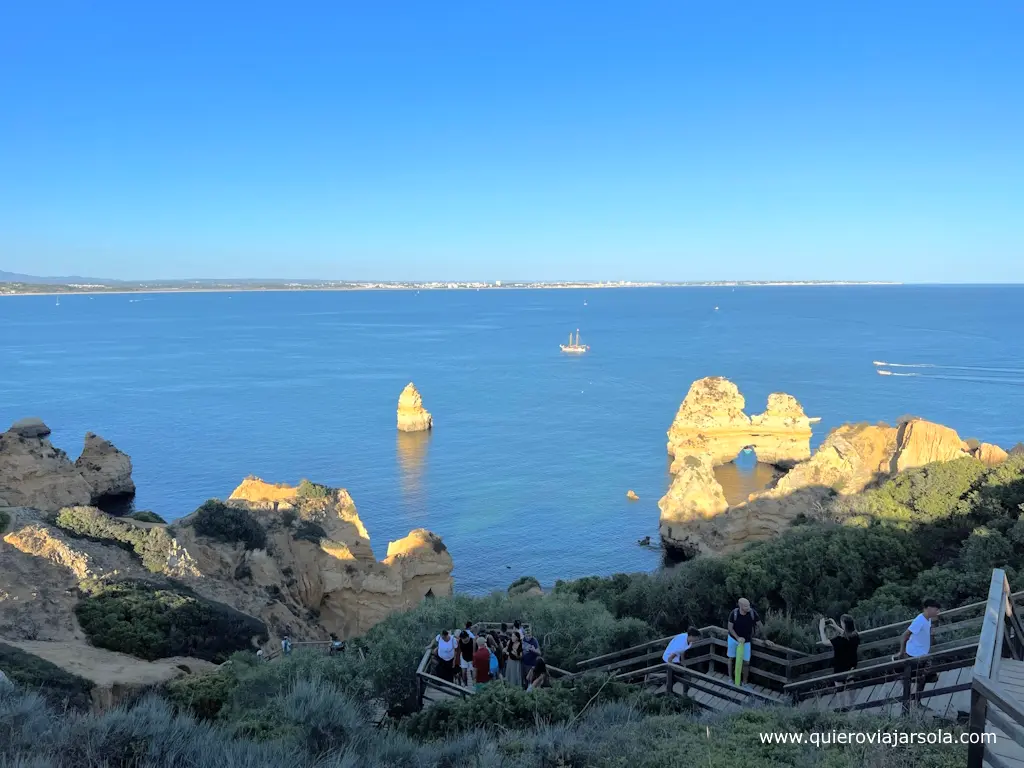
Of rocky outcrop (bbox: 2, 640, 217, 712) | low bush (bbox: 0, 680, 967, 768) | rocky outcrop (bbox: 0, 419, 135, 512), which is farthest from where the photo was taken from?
rocky outcrop (bbox: 0, 419, 135, 512)

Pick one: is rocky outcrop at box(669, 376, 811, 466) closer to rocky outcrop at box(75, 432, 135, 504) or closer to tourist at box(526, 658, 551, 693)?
rocky outcrop at box(75, 432, 135, 504)

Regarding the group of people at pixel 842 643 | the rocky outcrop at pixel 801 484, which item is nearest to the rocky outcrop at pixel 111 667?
the group of people at pixel 842 643

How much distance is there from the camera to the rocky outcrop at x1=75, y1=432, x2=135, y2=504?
153 ft

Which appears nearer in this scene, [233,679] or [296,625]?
[233,679]

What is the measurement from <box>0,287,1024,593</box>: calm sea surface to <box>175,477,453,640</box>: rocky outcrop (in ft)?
26.6

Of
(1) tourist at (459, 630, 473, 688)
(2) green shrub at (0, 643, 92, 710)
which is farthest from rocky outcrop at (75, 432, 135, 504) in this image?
(1) tourist at (459, 630, 473, 688)

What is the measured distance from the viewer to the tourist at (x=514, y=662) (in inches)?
394

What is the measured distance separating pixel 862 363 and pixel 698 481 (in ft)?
245

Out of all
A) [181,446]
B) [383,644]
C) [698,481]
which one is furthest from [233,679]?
[181,446]

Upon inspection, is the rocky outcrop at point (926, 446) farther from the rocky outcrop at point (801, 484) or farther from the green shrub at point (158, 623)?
the green shrub at point (158, 623)

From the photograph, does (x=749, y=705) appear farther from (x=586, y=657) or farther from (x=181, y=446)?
(x=181, y=446)

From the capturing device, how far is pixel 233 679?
11617 mm

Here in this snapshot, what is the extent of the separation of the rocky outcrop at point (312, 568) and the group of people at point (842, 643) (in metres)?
14.1

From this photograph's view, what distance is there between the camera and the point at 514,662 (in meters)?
10.1
